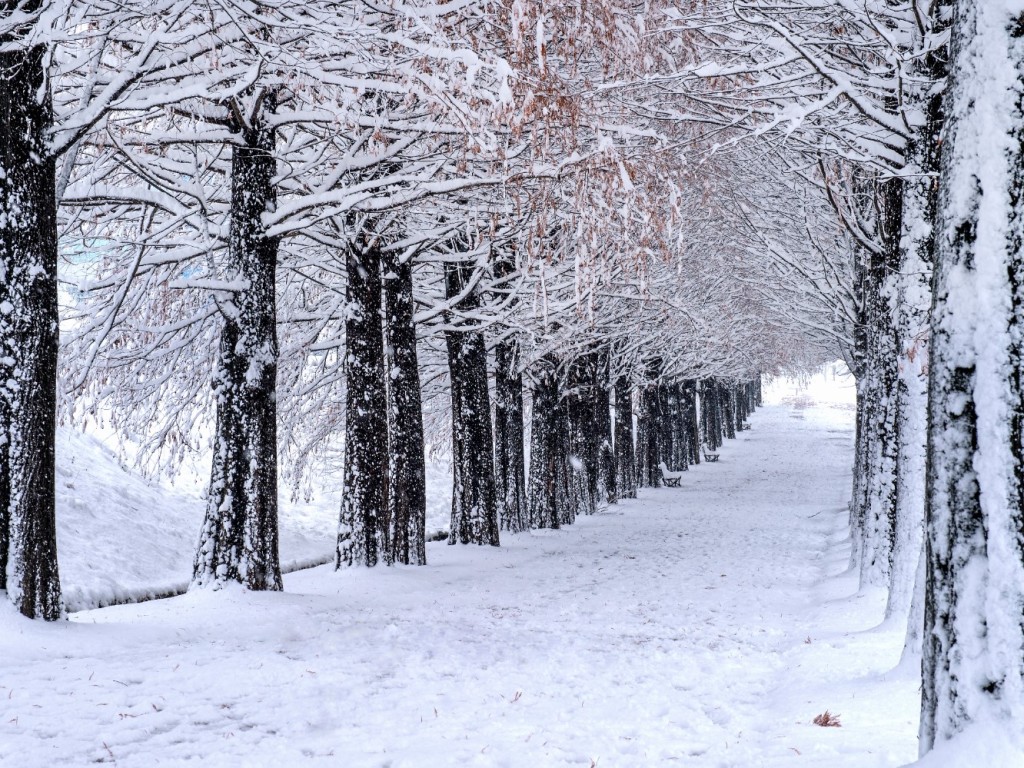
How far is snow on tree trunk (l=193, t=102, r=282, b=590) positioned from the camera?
9.06 meters

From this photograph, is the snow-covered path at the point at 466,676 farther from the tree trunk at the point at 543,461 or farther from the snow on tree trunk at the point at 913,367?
the tree trunk at the point at 543,461

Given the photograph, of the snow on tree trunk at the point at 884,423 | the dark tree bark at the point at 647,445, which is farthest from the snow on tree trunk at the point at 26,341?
the dark tree bark at the point at 647,445

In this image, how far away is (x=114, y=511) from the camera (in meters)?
16.3

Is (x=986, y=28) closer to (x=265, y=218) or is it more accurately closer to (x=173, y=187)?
(x=265, y=218)

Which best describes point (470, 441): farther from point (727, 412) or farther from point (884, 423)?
point (727, 412)

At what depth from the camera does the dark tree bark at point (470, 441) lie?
50.7 ft

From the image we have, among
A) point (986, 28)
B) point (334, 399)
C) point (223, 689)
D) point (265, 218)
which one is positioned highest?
point (265, 218)

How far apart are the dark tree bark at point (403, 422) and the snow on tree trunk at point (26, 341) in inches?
236

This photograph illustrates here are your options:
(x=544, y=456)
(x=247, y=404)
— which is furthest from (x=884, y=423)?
(x=544, y=456)

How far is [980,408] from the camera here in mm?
3268

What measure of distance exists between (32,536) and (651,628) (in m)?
6.10

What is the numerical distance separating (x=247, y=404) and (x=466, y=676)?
416 cm

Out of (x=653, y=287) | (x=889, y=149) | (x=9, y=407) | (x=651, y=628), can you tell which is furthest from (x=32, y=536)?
(x=653, y=287)

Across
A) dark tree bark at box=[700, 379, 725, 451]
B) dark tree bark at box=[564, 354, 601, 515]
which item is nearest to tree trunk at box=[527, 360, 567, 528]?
dark tree bark at box=[564, 354, 601, 515]
